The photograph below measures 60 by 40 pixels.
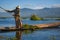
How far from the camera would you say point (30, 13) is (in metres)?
13.4

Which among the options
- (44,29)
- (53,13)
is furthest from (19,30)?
(53,13)

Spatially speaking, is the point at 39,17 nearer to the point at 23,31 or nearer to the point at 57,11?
the point at 57,11

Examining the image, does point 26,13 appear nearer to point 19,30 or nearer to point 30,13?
point 30,13

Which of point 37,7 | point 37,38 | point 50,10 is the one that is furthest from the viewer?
point 50,10

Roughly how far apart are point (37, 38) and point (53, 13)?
527cm

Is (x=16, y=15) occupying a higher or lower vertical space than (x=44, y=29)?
higher

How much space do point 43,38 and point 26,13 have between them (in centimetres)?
470

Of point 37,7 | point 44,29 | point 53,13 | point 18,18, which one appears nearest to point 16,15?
point 18,18

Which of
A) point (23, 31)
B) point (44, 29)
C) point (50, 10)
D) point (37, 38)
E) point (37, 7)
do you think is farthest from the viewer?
point (50, 10)

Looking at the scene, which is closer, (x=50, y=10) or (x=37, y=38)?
(x=37, y=38)

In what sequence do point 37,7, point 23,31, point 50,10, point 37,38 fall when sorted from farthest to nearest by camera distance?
point 50,10, point 37,7, point 23,31, point 37,38

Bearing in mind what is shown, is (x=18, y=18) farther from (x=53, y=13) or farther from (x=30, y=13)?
(x=53, y=13)

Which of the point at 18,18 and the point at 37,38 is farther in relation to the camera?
the point at 18,18

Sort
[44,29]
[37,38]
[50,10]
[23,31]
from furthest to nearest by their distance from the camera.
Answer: [50,10] → [44,29] → [23,31] → [37,38]
